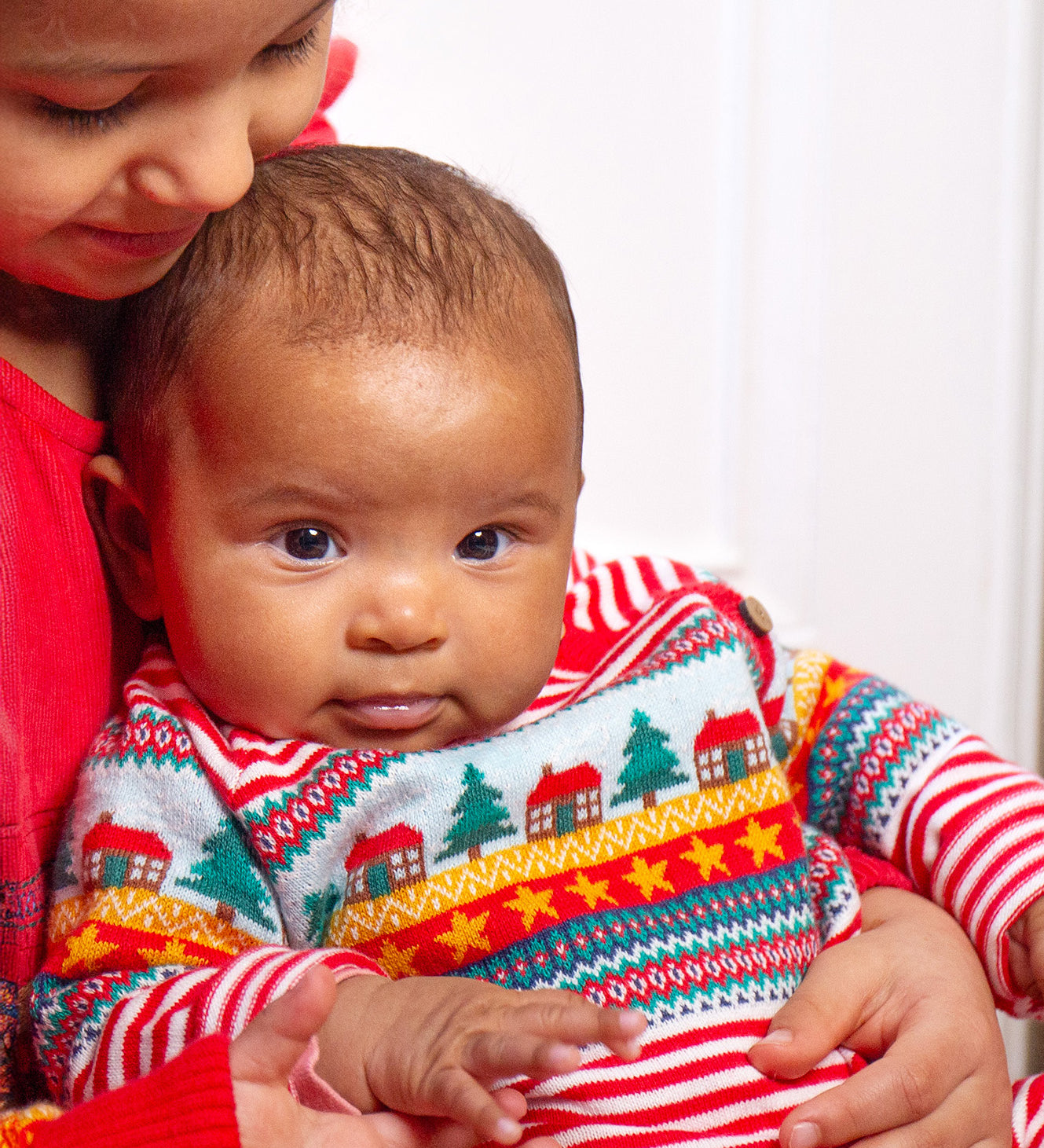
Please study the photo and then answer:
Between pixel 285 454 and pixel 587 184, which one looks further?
pixel 587 184

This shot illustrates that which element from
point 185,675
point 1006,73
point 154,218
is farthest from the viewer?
point 1006,73

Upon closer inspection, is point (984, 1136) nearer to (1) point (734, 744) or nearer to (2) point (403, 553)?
(1) point (734, 744)

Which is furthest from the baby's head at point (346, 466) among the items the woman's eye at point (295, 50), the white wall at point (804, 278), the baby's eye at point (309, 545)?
the white wall at point (804, 278)

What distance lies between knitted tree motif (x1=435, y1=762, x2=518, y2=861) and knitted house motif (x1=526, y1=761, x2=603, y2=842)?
0.01m

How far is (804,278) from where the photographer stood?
4.71ft

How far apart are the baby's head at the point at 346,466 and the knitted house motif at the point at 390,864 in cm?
6

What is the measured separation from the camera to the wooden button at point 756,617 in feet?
2.56

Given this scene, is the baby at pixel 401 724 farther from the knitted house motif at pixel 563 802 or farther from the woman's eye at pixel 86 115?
the woman's eye at pixel 86 115

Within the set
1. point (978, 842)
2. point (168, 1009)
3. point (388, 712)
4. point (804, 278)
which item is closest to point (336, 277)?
point (388, 712)

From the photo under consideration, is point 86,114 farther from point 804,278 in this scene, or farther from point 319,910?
point 804,278

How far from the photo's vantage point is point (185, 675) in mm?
674

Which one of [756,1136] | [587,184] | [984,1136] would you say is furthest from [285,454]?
[587,184]

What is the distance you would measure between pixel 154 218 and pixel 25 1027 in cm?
41

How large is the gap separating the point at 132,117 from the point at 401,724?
0.32 m
